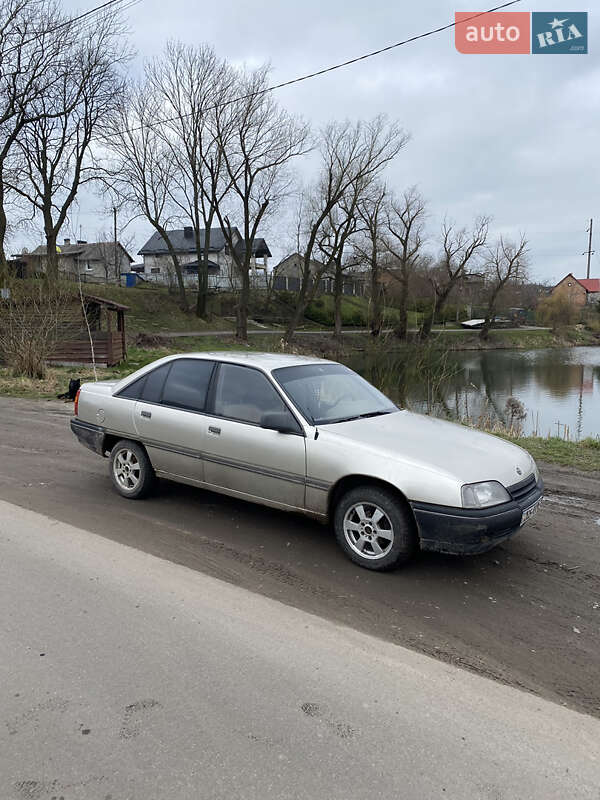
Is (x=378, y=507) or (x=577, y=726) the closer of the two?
(x=577, y=726)

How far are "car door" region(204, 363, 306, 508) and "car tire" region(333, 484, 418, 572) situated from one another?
42cm

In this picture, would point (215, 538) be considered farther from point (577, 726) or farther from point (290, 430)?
point (577, 726)

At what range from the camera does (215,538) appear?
4.84 meters

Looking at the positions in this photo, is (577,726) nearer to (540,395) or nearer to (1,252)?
(540,395)

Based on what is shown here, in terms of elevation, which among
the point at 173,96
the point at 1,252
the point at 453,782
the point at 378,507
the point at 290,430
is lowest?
the point at 453,782

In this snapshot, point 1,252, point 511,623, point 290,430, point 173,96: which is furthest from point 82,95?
point 511,623

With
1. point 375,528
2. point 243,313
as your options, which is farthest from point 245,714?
point 243,313

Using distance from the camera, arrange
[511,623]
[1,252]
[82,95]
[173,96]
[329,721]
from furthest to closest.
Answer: [173,96] → [82,95] → [1,252] → [511,623] → [329,721]

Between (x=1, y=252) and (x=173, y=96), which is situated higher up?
(x=173, y=96)

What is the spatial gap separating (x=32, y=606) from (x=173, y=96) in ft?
132

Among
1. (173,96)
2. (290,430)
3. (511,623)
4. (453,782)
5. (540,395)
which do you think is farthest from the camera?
(173,96)

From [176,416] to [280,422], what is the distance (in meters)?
1.26

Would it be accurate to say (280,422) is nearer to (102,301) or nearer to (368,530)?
A: (368,530)

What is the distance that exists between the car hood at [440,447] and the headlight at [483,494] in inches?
1.8
